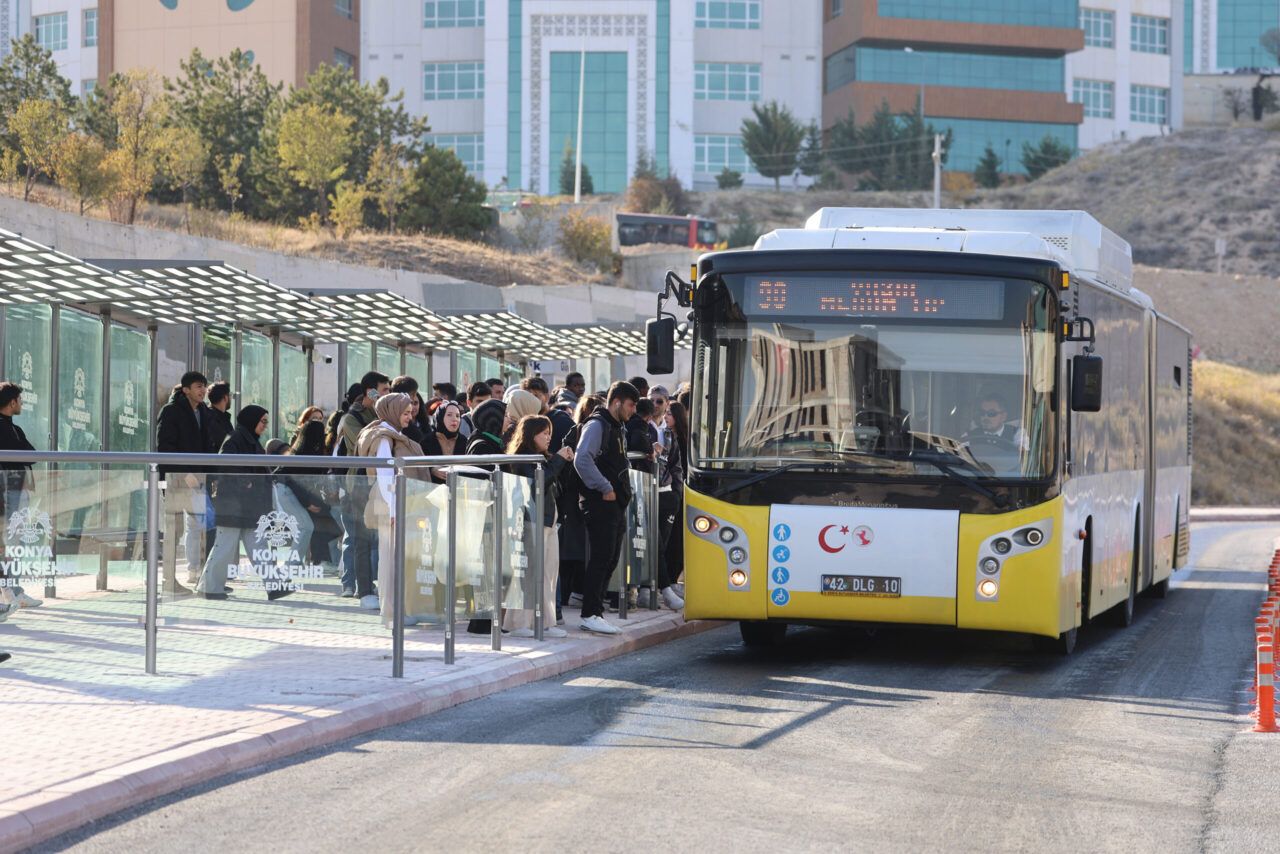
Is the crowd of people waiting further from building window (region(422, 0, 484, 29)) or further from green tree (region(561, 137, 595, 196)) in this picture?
building window (region(422, 0, 484, 29))

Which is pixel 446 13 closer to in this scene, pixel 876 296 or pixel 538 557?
pixel 538 557

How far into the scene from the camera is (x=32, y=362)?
59.0 ft

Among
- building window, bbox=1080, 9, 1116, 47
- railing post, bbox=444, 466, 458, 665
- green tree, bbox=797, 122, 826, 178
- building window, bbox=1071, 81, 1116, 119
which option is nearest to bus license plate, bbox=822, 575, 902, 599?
railing post, bbox=444, 466, 458, 665

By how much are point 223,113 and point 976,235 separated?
53703mm

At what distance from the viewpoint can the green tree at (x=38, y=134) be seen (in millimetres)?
46688

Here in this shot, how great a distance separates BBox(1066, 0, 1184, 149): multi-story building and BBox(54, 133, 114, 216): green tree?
67788mm

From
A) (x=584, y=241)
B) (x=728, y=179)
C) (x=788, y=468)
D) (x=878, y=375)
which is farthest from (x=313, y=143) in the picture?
(x=878, y=375)

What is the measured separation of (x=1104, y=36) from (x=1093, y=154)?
24.0 ft

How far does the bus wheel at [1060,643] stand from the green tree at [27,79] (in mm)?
44404

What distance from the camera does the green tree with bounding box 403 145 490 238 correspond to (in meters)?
61.2

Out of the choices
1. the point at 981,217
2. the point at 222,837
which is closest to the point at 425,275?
the point at 981,217

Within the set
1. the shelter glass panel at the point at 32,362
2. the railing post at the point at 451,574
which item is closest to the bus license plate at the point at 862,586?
the railing post at the point at 451,574

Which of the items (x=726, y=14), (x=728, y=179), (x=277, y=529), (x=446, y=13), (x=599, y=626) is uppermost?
(x=726, y=14)

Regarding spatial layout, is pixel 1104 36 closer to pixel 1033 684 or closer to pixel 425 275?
pixel 425 275
